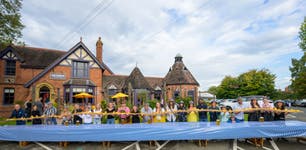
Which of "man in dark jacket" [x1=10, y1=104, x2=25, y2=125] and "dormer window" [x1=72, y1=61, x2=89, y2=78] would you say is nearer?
A: "man in dark jacket" [x1=10, y1=104, x2=25, y2=125]

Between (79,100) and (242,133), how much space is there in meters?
16.5

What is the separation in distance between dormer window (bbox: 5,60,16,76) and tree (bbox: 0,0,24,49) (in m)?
2.72

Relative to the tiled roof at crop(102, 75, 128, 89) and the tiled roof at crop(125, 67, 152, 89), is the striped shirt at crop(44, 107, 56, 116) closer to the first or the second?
the tiled roof at crop(125, 67, 152, 89)

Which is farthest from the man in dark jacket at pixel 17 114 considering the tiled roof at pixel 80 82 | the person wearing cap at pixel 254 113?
the person wearing cap at pixel 254 113

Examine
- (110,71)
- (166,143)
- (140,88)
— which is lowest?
(166,143)

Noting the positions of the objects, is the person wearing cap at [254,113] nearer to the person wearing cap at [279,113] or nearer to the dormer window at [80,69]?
the person wearing cap at [279,113]

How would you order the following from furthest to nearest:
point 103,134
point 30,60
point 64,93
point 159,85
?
point 159,85 < point 30,60 < point 64,93 < point 103,134

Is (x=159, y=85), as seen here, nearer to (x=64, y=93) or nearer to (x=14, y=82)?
(x=64, y=93)

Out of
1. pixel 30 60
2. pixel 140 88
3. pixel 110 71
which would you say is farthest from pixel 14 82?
pixel 140 88

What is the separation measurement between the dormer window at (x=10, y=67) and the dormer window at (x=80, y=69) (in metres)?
6.28

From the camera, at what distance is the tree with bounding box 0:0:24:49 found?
15039 mm

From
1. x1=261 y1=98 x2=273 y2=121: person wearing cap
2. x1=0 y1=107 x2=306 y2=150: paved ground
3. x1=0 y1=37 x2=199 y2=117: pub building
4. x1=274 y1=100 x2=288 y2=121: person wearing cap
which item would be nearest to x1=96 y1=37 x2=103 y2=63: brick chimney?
x1=0 y1=37 x2=199 y2=117: pub building

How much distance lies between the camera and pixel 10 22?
15406 mm

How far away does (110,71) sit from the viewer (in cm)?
2548
